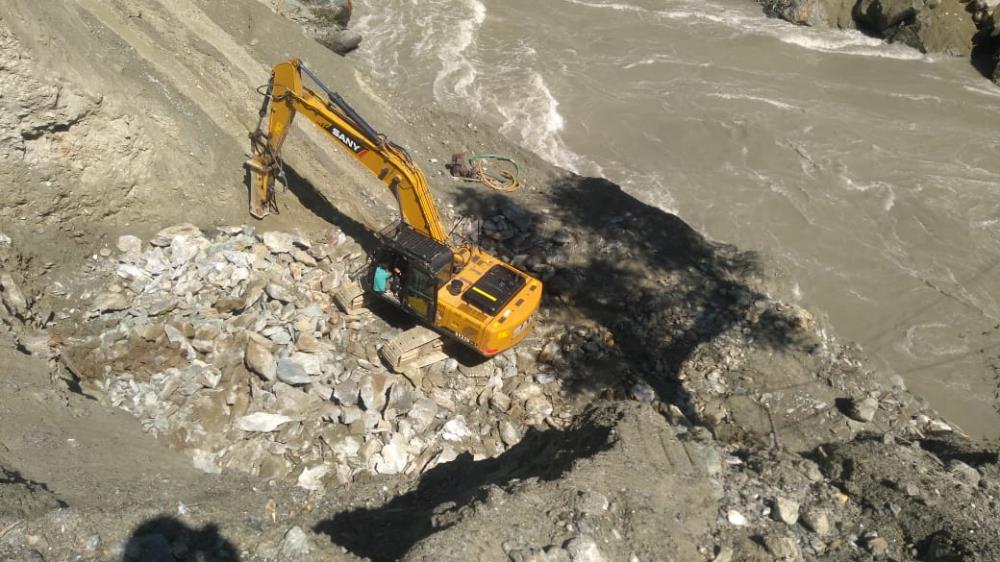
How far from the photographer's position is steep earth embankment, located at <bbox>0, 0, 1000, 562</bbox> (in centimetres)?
705

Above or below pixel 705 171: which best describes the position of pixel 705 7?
above

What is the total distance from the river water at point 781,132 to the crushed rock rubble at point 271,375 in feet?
20.1

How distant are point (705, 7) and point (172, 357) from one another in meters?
17.8

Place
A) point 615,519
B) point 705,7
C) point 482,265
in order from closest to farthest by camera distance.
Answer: point 615,519 → point 482,265 → point 705,7

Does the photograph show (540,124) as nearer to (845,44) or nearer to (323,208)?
(323,208)

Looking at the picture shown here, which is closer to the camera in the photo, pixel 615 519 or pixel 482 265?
pixel 615 519

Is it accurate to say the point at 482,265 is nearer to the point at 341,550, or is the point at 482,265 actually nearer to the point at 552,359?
the point at 552,359

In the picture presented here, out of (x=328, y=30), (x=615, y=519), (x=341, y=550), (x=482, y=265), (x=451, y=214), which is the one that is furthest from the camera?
(x=328, y=30)

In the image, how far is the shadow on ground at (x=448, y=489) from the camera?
276 inches

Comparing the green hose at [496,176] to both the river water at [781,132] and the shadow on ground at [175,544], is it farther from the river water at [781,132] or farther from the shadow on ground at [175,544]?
the shadow on ground at [175,544]

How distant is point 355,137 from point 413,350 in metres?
2.89

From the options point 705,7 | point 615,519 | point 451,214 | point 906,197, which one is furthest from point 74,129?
point 705,7

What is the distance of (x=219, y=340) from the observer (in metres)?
9.17

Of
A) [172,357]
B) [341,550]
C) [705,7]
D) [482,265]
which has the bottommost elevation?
[172,357]
